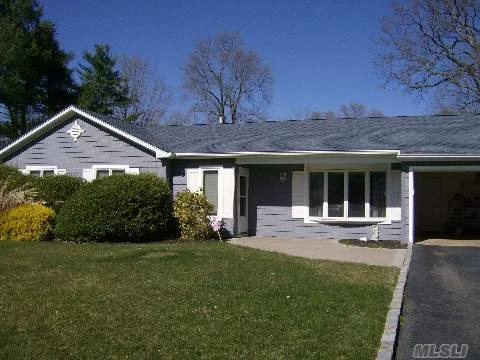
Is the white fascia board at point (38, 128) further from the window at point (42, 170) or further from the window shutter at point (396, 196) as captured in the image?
the window shutter at point (396, 196)

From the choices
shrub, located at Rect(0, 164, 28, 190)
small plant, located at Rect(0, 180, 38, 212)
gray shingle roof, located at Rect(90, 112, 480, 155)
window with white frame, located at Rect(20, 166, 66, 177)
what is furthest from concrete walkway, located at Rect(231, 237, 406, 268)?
window with white frame, located at Rect(20, 166, 66, 177)

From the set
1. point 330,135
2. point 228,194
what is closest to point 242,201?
point 228,194

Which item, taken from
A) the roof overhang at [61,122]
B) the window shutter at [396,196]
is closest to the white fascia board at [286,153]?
the roof overhang at [61,122]

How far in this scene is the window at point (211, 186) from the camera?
1727cm

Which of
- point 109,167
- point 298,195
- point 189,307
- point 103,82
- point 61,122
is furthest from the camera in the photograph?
point 103,82

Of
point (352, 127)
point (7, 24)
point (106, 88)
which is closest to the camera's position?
point (352, 127)

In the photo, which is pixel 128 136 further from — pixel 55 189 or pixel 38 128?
pixel 38 128

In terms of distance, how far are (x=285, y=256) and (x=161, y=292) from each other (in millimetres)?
4825

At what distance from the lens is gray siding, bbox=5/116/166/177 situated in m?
18.2

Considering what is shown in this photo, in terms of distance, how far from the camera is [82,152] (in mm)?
18906

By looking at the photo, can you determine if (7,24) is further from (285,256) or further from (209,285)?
(209,285)

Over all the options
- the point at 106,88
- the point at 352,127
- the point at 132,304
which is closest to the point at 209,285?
the point at 132,304

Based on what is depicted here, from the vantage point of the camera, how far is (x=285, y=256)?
489 inches

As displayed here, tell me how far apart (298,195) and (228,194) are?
222cm
